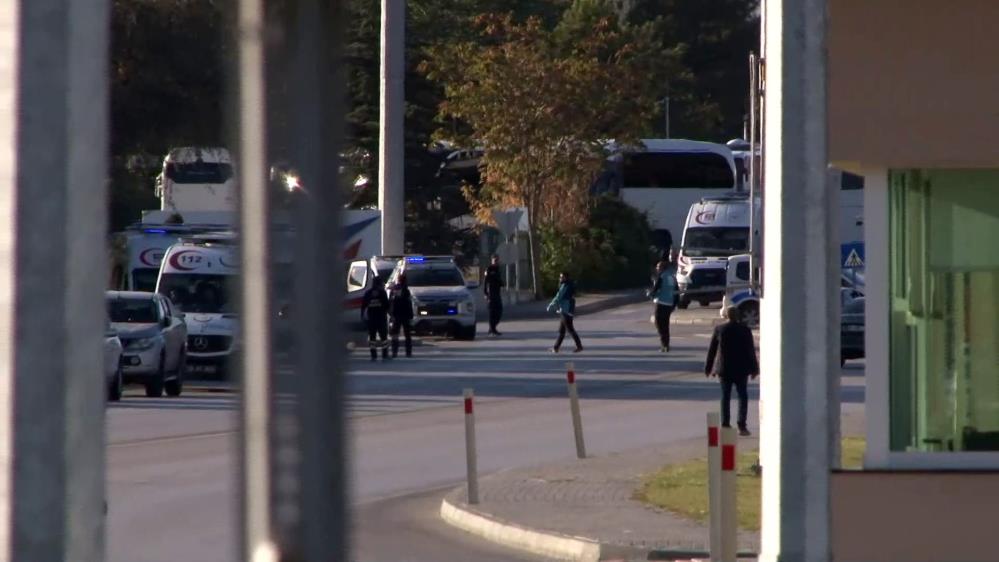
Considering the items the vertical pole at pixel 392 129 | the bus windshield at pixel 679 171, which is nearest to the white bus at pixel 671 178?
the bus windshield at pixel 679 171

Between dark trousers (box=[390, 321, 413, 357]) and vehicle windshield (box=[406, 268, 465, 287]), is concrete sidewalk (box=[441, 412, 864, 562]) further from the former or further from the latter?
vehicle windshield (box=[406, 268, 465, 287])

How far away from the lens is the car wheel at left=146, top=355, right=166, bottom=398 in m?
23.9

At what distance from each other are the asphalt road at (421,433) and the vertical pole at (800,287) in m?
3.12

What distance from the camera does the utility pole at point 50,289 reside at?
324 centimetres

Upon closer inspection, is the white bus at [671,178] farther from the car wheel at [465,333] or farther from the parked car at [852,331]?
the parked car at [852,331]

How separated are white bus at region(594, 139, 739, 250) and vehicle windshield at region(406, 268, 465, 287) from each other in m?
21.5

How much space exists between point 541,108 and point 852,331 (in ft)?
78.7

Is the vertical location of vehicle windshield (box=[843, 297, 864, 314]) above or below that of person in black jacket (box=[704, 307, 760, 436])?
above

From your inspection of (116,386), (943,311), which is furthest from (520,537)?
(116,386)

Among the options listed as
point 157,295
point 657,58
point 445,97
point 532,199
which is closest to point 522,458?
point 157,295

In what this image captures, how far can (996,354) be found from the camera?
33.2 ft

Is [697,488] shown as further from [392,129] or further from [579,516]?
[392,129]

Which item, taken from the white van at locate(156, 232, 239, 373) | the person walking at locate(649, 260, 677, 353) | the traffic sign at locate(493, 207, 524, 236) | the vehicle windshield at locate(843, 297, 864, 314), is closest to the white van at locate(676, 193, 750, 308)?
the traffic sign at locate(493, 207, 524, 236)

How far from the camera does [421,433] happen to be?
18922 millimetres
